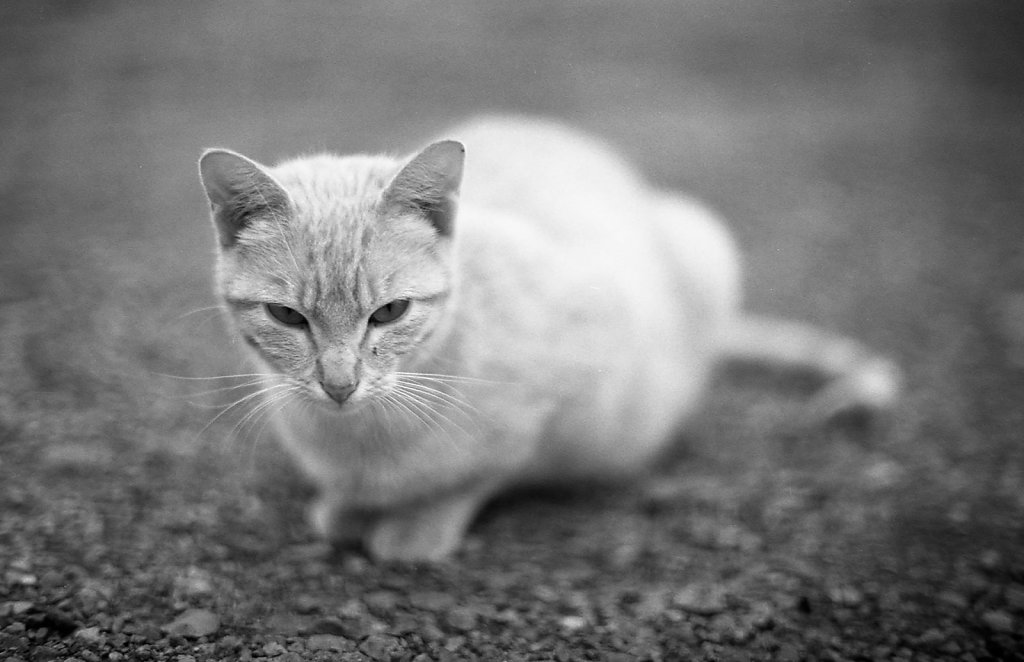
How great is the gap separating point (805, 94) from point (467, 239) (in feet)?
19.3

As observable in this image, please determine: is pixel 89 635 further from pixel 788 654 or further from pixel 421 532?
pixel 788 654

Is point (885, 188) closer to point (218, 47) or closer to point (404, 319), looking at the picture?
point (404, 319)

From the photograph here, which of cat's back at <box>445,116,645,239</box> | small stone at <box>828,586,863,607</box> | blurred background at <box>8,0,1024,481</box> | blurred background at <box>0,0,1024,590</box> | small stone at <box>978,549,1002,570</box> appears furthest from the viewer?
blurred background at <box>8,0,1024,481</box>

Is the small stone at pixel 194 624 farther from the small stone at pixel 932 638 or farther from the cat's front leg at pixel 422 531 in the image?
the small stone at pixel 932 638

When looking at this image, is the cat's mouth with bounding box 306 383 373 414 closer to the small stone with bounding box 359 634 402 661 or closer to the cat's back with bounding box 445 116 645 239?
the small stone with bounding box 359 634 402 661

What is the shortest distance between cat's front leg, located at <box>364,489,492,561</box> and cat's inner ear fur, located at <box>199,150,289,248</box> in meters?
1.16

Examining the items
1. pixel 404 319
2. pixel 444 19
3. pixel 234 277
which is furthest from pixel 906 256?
pixel 444 19

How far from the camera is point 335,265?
2.29 metres

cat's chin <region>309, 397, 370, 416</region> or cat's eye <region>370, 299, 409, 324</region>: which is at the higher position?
cat's eye <region>370, 299, 409, 324</region>

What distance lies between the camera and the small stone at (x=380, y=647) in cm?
230

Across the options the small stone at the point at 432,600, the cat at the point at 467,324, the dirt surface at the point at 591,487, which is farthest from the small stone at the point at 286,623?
the cat at the point at 467,324

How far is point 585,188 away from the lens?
373 cm

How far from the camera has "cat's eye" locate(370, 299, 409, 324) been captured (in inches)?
93.0

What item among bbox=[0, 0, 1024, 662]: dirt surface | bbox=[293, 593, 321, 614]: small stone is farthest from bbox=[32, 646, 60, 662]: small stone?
bbox=[293, 593, 321, 614]: small stone
